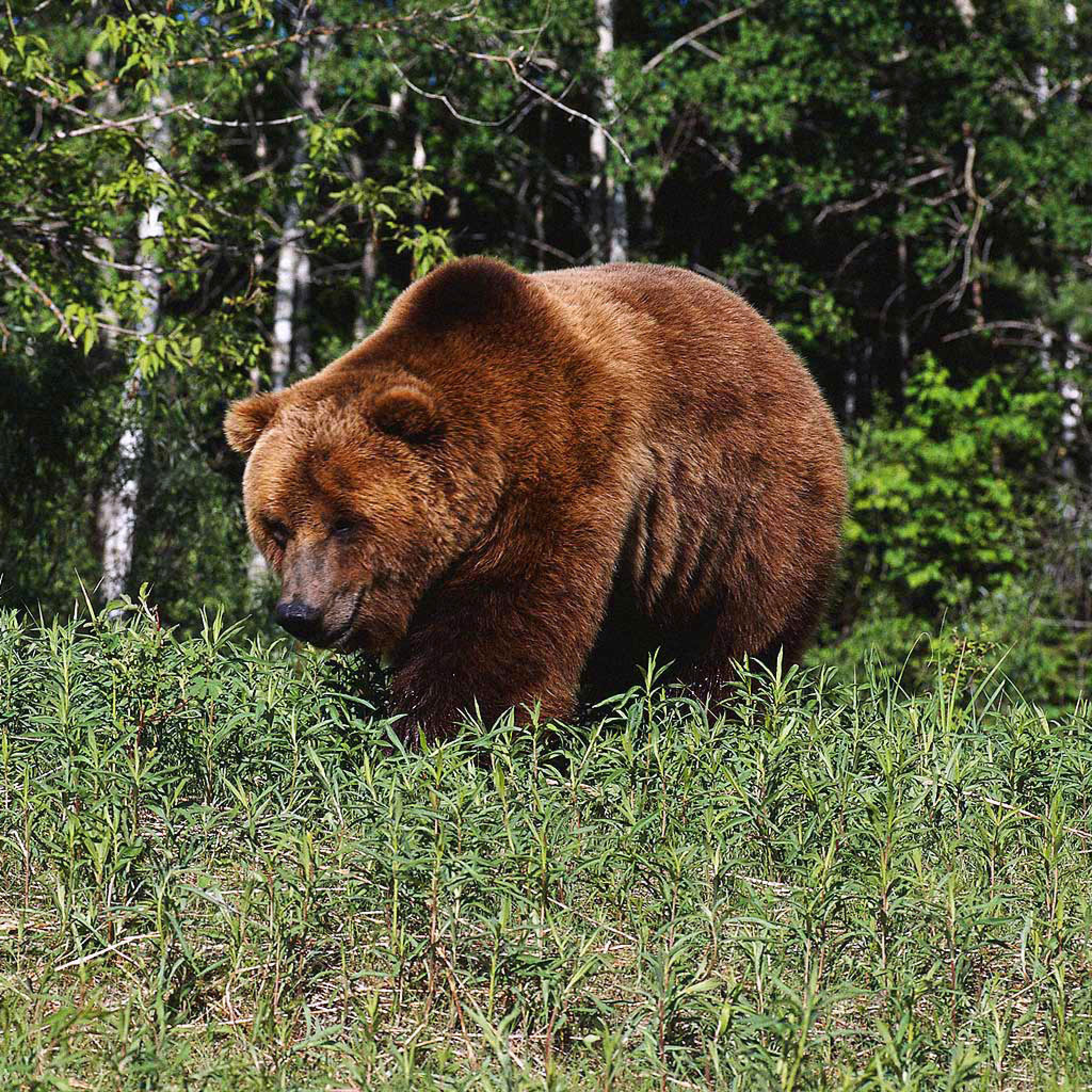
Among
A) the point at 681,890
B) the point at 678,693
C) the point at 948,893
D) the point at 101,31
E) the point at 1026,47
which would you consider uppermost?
the point at 1026,47

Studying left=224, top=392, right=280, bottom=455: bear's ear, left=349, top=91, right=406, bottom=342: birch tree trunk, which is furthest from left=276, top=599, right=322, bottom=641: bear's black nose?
left=349, top=91, right=406, bottom=342: birch tree trunk

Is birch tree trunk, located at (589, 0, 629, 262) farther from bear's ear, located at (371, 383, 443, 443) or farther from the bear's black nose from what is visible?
the bear's black nose

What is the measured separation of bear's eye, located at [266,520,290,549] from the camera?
14.7 ft

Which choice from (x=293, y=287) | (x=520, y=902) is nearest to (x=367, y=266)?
(x=293, y=287)

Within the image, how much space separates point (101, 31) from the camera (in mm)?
6250

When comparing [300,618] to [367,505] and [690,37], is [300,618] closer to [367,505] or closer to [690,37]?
[367,505]

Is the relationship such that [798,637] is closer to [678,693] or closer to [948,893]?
[678,693]

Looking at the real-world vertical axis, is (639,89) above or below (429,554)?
above

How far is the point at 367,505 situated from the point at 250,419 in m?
0.62

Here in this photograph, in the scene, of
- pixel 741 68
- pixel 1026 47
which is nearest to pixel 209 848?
pixel 741 68

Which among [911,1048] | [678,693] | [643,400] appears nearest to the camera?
[911,1048]

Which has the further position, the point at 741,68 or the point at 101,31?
the point at 741,68

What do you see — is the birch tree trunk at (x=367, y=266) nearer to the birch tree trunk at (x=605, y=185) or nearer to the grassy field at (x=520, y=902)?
the birch tree trunk at (x=605, y=185)

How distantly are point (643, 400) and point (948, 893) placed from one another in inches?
88.1
